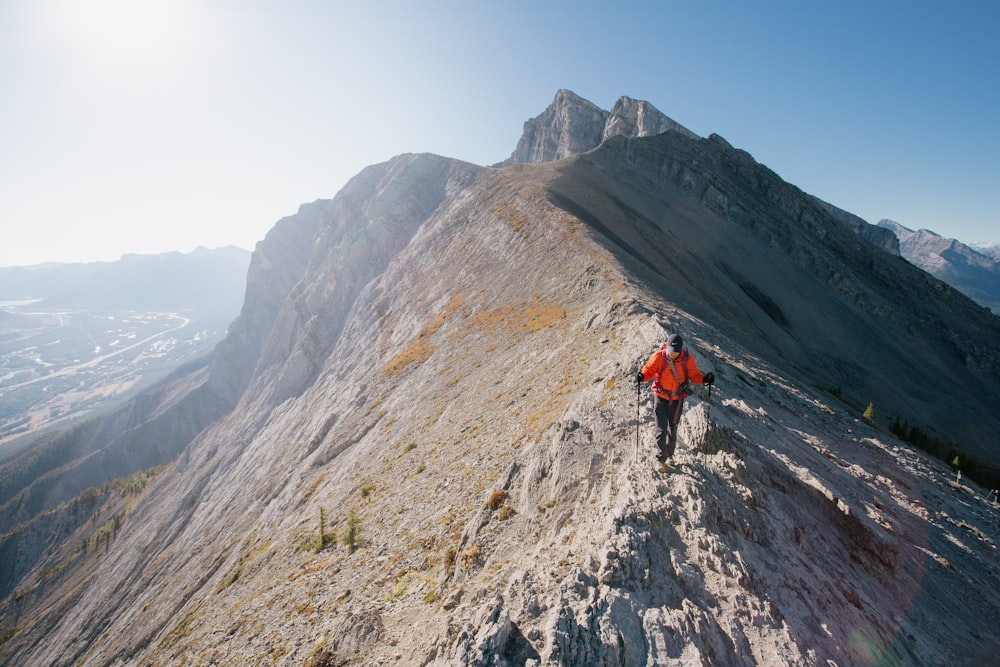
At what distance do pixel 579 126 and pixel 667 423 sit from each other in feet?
433

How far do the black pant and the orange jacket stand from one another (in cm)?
18

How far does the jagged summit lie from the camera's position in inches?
4139

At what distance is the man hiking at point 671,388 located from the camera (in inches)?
400

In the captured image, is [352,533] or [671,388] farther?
[352,533]

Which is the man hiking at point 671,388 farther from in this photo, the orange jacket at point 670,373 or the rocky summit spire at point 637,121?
the rocky summit spire at point 637,121

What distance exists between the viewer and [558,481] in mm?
10867

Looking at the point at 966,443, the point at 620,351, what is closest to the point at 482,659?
the point at 620,351

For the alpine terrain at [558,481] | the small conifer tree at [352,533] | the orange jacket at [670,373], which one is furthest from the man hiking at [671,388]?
the small conifer tree at [352,533]

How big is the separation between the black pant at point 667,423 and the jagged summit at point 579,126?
107293mm

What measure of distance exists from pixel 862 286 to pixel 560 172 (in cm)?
5964

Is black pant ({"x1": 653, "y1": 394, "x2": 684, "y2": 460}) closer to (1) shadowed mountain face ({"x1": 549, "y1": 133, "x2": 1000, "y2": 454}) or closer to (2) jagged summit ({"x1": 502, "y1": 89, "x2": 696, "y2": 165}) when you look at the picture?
(1) shadowed mountain face ({"x1": 549, "y1": 133, "x2": 1000, "y2": 454})

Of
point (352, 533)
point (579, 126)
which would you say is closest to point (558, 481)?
point (352, 533)

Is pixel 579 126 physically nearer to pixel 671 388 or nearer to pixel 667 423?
pixel 671 388

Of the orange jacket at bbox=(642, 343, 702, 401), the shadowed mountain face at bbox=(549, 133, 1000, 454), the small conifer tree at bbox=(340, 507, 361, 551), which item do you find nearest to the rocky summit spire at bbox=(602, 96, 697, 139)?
the shadowed mountain face at bbox=(549, 133, 1000, 454)
